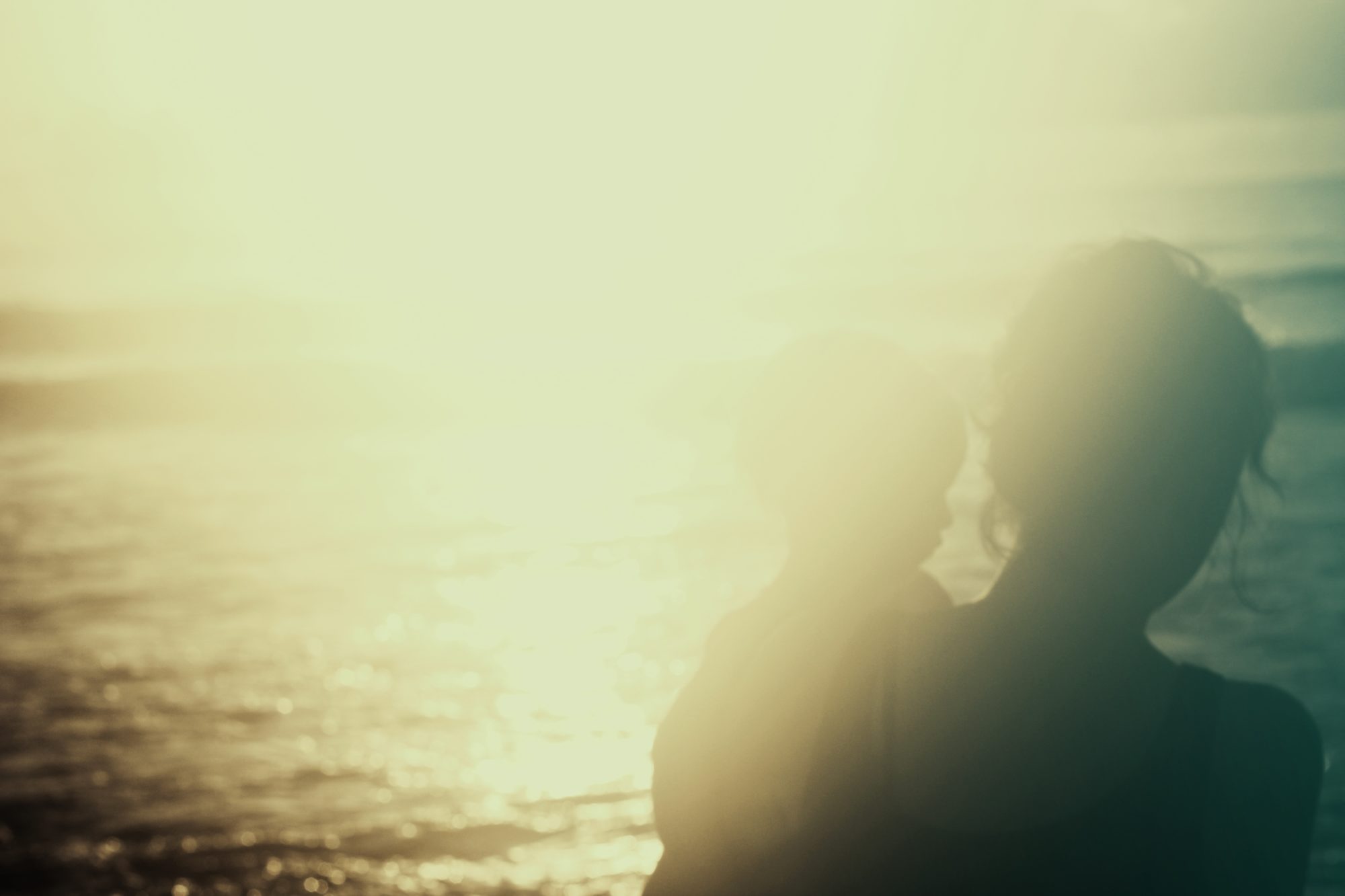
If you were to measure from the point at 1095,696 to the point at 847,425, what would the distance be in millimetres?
974

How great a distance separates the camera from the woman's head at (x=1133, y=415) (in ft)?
3.97

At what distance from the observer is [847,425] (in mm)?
2107

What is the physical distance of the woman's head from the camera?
1.21 metres

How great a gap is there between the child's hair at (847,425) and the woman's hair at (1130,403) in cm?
75

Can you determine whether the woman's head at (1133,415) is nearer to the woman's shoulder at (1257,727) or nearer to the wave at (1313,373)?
the woman's shoulder at (1257,727)

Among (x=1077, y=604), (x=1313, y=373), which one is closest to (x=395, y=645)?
(x=1077, y=604)

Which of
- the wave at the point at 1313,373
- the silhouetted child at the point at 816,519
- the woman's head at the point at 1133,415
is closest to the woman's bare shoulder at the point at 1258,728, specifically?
the woman's head at the point at 1133,415

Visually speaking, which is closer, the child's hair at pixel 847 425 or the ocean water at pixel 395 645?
the child's hair at pixel 847 425

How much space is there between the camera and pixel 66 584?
29.0 ft

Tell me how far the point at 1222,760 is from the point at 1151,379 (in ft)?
1.11

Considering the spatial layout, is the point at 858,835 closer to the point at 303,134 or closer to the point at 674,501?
the point at 674,501

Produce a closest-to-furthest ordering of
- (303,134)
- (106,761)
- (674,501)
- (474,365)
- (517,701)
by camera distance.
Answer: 1. (106,761)
2. (517,701)
3. (674,501)
4. (474,365)
5. (303,134)

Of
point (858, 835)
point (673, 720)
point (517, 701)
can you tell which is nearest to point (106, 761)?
point (517, 701)

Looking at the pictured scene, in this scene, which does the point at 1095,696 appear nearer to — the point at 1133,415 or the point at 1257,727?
the point at 1257,727
